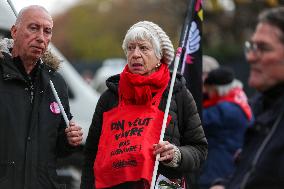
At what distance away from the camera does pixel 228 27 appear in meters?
39.6

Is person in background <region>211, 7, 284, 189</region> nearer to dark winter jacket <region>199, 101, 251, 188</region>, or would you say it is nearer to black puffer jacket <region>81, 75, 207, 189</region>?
black puffer jacket <region>81, 75, 207, 189</region>

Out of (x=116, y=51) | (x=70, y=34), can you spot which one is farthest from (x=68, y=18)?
(x=116, y=51)

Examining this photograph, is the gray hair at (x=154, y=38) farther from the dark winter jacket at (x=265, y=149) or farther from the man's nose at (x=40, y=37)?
the dark winter jacket at (x=265, y=149)

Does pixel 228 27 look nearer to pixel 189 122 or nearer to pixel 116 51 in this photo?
pixel 116 51

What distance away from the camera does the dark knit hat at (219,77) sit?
23.2ft

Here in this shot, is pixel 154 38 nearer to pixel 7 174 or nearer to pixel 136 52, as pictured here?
pixel 136 52

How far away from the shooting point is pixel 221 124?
6.91m

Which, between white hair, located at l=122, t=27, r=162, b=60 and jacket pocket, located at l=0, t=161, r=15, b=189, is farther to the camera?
white hair, located at l=122, t=27, r=162, b=60

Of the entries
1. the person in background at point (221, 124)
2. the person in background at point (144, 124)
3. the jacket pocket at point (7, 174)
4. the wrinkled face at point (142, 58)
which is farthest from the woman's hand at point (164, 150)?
the person in background at point (221, 124)

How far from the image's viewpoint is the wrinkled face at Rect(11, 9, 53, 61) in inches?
179

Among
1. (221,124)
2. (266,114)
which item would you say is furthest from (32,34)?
(221,124)

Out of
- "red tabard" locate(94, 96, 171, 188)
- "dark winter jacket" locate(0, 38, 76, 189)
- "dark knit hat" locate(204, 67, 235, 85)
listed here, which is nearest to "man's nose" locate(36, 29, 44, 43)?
"dark winter jacket" locate(0, 38, 76, 189)

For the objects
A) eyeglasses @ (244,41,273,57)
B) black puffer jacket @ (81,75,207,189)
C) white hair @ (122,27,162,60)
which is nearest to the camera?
eyeglasses @ (244,41,273,57)

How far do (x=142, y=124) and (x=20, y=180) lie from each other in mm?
785
